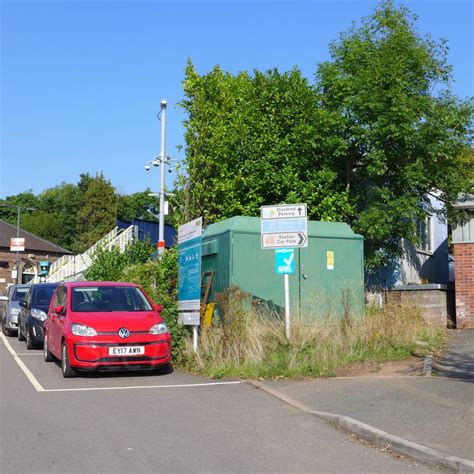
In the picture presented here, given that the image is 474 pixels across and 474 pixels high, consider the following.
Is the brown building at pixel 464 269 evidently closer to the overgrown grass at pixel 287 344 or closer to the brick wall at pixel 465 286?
the brick wall at pixel 465 286

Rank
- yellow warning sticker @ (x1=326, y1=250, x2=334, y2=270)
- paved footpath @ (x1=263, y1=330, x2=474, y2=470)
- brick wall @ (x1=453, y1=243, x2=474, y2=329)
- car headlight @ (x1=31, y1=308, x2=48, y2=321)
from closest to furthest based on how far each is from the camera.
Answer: paved footpath @ (x1=263, y1=330, x2=474, y2=470)
yellow warning sticker @ (x1=326, y1=250, x2=334, y2=270)
car headlight @ (x1=31, y1=308, x2=48, y2=321)
brick wall @ (x1=453, y1=243, x2=474, y2=329)

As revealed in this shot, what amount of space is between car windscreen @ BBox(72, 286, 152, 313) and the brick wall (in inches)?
388

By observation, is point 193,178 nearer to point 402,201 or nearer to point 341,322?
point 402,201

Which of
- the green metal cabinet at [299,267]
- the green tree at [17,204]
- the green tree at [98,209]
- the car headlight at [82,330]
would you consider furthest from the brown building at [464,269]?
the green tree at [17,204]

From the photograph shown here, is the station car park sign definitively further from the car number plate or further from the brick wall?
the brick wall

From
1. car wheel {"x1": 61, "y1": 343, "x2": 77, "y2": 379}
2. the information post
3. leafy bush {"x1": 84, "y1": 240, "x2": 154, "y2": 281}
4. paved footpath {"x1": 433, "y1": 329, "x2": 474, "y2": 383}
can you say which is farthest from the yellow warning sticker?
leafy bush {"x1": 84, "y1": 240, "x2": 154, "y2": 281}

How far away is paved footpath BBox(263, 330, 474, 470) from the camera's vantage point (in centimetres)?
673

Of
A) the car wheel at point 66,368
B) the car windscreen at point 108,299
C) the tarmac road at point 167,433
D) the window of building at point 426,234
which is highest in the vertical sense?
the window of building at point 426,234

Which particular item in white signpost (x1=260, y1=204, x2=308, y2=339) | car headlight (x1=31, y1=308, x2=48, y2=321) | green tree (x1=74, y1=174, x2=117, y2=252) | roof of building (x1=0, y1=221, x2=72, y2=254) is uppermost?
green tree (x1=74, y1=174, x2=117, y2=252)

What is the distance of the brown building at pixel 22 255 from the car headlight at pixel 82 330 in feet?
216

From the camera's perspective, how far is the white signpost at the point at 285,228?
40.0ft

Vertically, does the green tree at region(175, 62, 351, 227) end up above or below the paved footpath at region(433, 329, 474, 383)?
above

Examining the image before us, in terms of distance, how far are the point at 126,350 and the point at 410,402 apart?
4810 mm

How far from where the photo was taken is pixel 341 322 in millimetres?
12414
